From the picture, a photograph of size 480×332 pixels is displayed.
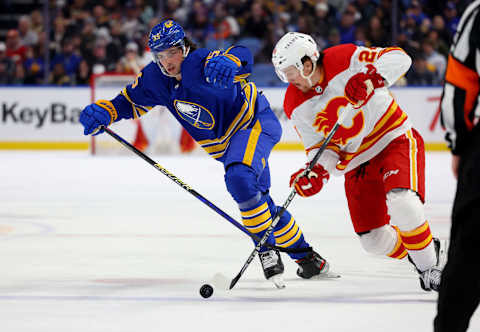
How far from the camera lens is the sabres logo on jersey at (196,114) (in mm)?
3461

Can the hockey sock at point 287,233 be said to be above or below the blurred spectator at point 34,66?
above

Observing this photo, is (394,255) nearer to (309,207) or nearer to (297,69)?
(297,69)

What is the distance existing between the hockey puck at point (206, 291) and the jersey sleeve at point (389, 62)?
1049 mm

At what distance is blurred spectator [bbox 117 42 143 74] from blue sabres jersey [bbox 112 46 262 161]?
23.0 feet

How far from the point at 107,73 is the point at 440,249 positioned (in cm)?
797

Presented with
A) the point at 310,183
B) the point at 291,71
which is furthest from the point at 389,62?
the point at 310,183

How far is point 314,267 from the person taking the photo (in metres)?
3.46

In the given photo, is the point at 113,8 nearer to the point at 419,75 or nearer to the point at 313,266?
the point at 419,75

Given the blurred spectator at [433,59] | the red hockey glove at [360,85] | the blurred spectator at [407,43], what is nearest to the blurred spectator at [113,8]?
A: the blurred spectator at [407,43]

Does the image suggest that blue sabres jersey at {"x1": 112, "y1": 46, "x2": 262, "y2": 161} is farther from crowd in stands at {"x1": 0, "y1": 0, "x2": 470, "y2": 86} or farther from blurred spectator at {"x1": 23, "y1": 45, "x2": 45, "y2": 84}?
blurred spectator at {"x1": 23, "y1": 45, "x2": 45, "y2": 84}

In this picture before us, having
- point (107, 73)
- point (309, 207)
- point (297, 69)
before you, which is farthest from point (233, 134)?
point (107, 73)

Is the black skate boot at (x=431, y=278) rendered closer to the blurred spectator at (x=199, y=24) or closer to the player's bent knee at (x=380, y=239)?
the player's bent knee at (x=380, y=239)

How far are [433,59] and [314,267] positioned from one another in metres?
7.75

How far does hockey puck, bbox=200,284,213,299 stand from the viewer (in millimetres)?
3012
